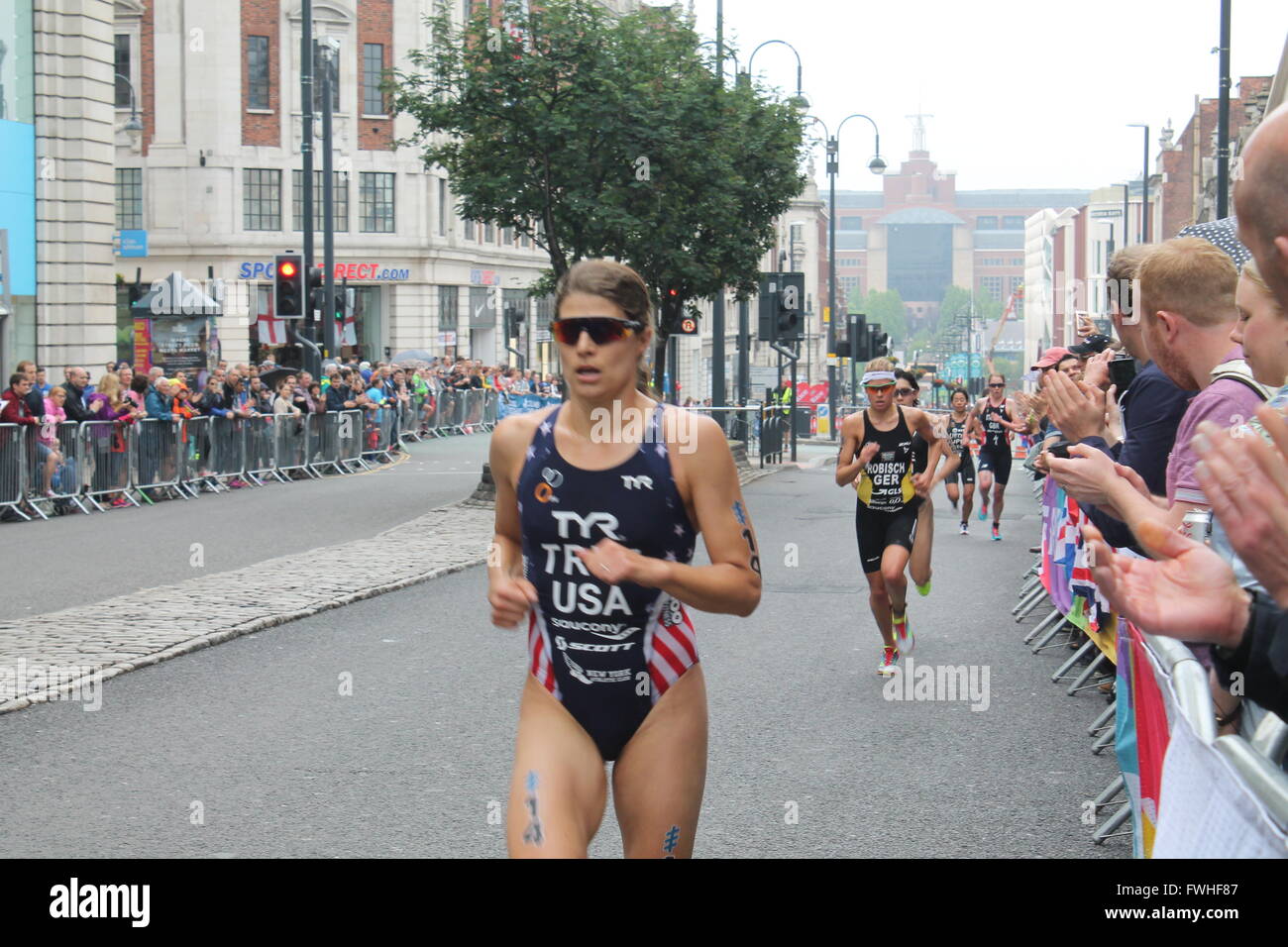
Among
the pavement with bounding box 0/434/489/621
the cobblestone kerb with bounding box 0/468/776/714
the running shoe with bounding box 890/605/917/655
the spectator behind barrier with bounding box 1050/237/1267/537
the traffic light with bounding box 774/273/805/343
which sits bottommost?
the pavement with bounding box 0/434/489/621

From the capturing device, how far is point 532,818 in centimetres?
379

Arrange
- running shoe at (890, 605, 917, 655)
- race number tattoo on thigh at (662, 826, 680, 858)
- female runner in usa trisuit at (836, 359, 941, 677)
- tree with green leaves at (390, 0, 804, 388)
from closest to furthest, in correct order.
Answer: race number tattoo on thigh at (662, 826, 680, 858) → female runner in usa trisuit at (836, 359, 941, 677) → running shoe at (890, 605, 917, 655) → tree with green leaves at (390, 0, 804, 388)

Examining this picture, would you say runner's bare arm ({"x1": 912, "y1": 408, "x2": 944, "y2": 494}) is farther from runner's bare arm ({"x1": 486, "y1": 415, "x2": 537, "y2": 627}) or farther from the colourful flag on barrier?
runner's bare arm ({"x1": 486, "y1": 415, "x2": 537, "y2": 627})

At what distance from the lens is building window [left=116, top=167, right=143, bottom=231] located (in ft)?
185

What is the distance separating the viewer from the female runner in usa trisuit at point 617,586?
4.00 metres

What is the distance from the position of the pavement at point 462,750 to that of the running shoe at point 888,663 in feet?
0.31

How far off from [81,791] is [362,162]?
5460 cm

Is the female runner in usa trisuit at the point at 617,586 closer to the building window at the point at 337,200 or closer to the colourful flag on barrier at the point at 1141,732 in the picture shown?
the colourful flag on barrier at the point at 1141,732

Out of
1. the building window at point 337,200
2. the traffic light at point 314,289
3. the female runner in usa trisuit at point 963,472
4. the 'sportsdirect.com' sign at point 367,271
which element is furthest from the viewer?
the building window at point 337,200

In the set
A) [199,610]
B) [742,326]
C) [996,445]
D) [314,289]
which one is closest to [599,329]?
[199,610]

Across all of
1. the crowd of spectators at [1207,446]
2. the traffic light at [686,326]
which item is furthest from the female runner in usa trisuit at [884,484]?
the traffic light at [686,326]

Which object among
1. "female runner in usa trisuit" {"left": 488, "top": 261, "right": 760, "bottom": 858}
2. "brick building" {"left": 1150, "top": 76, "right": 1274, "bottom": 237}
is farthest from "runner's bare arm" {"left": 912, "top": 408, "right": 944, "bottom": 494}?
"brick building" {"left": 1150, "top": 76, "right": 1274, "bottom": 237}

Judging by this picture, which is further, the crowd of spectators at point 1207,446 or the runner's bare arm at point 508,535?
the runner's bare arm at point 508,535

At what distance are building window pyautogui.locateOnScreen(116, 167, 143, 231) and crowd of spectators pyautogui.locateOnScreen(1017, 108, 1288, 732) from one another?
175ft
